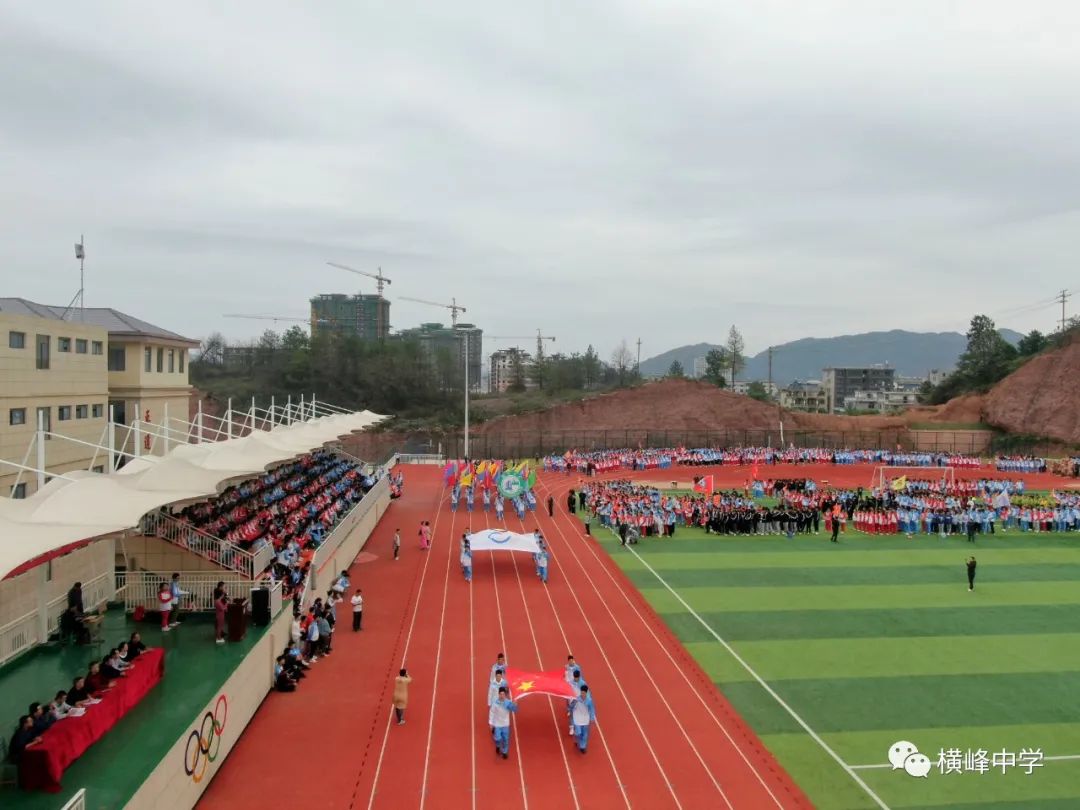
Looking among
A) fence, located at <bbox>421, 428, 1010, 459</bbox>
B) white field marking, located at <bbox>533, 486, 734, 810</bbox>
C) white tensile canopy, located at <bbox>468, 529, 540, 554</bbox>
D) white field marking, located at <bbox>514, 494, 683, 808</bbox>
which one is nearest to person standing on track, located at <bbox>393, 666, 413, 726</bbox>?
white field marking, located at <bbox>514, 494, 683, 808</bbox>

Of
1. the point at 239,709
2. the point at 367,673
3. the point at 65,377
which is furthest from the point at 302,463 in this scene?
the point at 239,709

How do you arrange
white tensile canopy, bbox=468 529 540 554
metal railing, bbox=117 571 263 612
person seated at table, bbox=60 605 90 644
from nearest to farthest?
person seated at table, bbox=60 605 90 644 → metal railing, bbox=117 571 263 612 → white tensile canopy, bbox=468 529 540 554

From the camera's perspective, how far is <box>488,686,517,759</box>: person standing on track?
12.5m

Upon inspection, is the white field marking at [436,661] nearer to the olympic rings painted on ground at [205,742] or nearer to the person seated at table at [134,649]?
the olympic rings painted on ground at [205,742]

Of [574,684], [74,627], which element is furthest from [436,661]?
[74,627]

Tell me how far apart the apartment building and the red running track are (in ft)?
23.4

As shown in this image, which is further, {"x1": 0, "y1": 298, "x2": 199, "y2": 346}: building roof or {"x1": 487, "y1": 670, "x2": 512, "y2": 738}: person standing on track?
{"x1": 0, "y1": 298, "x2": 199, "y2": 346}: building roof

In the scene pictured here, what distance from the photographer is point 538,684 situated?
1334 centimetres

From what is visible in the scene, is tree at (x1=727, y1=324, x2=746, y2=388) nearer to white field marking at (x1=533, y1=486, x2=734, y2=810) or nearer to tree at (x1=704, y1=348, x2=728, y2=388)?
tree at (x1=704, y1=348, x2=728, y2=388)

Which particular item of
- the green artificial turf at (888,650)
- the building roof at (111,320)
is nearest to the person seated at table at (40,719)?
the green artificial turf at (888,650)

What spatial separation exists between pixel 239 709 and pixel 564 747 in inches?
217

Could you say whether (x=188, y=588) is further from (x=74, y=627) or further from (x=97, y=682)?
(x=97, y=682)

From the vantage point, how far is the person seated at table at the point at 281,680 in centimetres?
1505

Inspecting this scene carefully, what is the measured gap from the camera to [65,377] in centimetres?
2008
